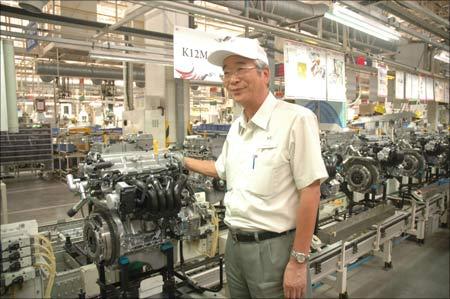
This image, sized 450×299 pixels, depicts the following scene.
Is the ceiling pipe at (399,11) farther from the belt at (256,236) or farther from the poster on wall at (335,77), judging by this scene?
the belt at (256,236)

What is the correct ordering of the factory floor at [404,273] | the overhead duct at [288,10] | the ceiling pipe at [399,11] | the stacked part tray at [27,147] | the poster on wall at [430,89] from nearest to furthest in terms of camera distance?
the factory floor at [404,273] → the overhead duct at [288,10] → the ceiling pipe at [399,11] → the poster on wall at [430,89] → the stacked part tray at [27,147]

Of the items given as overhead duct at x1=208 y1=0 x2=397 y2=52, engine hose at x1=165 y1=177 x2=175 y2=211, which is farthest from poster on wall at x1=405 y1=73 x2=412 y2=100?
engine hose at x1=165 y1=177 x2=175 y2=211

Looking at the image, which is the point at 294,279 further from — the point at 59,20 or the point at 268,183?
the point at 59,20

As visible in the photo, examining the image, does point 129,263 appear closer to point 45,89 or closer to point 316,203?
point 316,203

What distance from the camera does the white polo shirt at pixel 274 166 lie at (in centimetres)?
154

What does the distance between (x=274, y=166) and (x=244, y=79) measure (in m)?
0.45

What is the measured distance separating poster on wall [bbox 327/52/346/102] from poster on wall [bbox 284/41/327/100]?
0.38ft

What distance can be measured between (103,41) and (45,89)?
13258mm

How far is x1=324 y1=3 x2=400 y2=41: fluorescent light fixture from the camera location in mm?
3764

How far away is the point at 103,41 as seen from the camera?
18.9 ft

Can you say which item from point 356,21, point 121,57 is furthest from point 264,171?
point 121,57

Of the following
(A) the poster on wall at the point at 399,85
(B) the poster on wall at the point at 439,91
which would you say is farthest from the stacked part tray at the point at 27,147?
(B) the poster on wall at the point at 439,91

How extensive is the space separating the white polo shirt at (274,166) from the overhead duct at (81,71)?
943cm

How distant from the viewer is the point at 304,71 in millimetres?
4633
